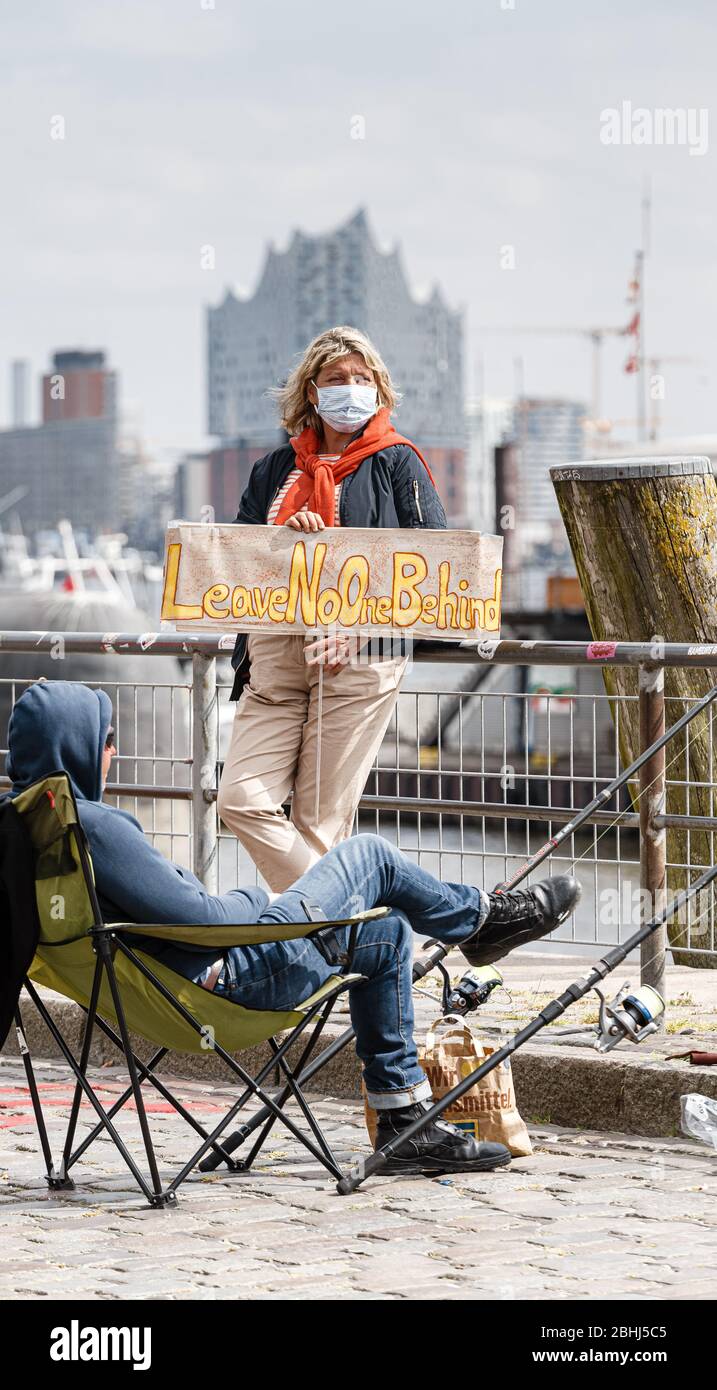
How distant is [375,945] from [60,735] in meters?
1.03

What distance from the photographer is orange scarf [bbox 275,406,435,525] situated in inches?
259

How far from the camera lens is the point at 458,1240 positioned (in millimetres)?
4699

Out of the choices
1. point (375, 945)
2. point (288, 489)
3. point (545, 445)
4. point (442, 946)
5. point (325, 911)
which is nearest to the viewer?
point (325, 911)

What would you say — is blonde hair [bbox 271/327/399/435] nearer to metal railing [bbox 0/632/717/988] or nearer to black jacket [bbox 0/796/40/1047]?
metal railing [bbox 0/632/717/988]

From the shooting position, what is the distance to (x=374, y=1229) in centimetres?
482

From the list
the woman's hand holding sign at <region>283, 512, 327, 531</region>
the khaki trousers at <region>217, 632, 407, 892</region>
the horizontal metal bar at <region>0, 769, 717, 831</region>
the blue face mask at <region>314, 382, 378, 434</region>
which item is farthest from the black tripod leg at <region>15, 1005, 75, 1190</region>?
the blue face mask at <region>314, 382, 378, 434</region>

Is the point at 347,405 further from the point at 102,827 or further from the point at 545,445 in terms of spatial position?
the point at 545,445

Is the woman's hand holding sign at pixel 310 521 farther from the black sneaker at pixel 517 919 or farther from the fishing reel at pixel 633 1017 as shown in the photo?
the fishing reel at pixel 633 1017

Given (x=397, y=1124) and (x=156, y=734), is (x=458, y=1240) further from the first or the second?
→ (x=156, y=734)

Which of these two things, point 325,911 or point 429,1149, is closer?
point 325,911

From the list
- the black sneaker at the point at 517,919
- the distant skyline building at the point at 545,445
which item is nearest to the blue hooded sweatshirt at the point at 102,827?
the black sneaker at the point at 517,919

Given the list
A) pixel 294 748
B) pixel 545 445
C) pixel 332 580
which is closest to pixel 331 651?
pixel 332 580
